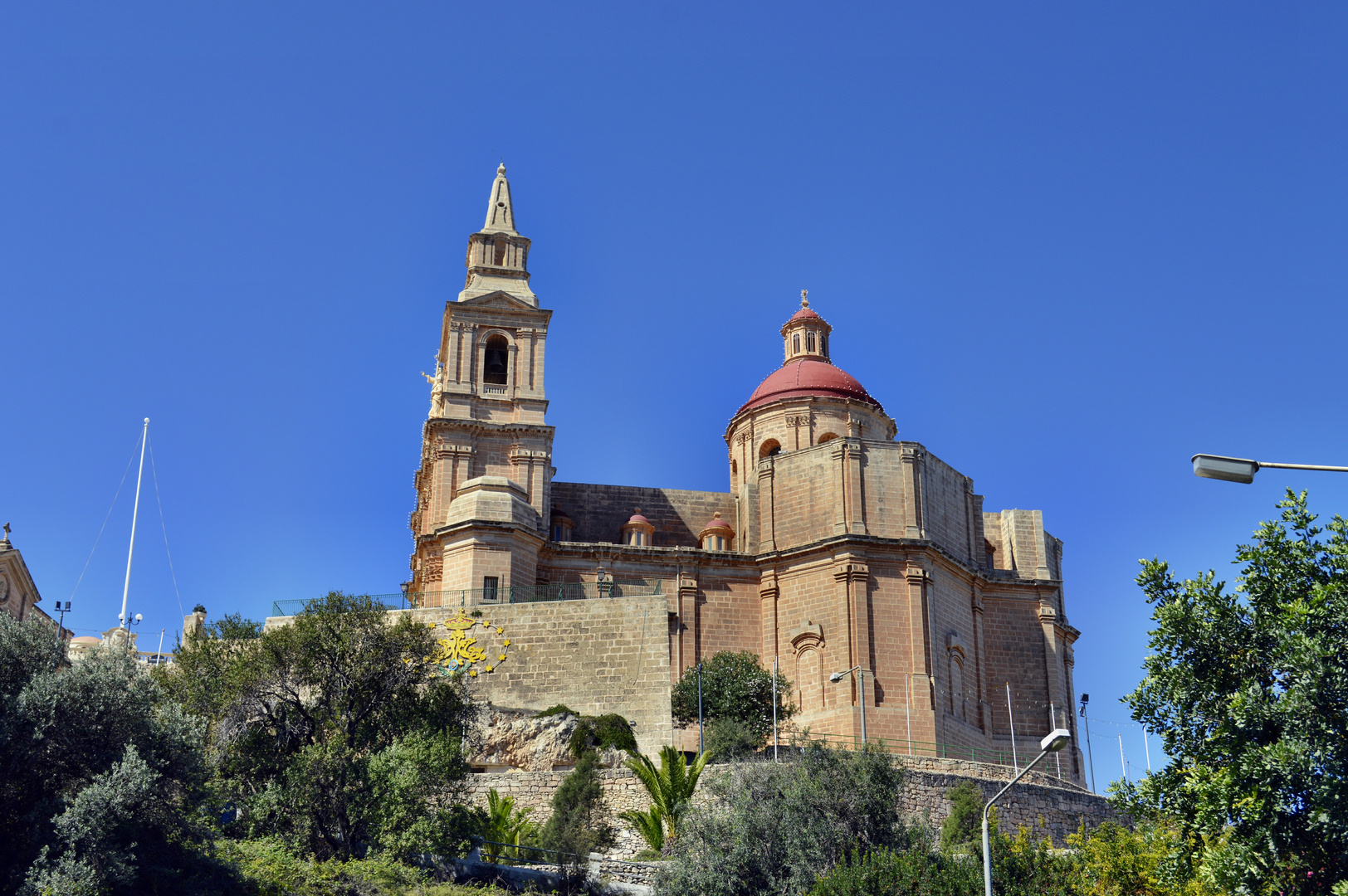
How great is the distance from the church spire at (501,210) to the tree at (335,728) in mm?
26414

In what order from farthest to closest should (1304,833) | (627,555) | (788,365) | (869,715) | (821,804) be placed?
(788,365)
(627,555)
(869,715)
(821,804)
(1304,833)

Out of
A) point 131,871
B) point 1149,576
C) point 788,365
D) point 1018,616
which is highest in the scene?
point 788,365

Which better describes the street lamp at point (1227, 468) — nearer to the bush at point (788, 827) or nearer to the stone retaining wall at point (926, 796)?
the bush at point (788, 827)

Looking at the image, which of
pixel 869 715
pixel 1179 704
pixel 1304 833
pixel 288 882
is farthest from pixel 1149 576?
pixel 869 715

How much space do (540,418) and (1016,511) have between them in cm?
1851

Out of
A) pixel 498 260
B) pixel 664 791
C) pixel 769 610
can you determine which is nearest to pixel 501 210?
pixel 498 260

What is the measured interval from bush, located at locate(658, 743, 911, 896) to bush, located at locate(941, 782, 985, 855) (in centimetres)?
209

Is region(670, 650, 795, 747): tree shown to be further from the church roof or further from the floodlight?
the floodlight

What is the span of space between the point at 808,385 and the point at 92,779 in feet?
121

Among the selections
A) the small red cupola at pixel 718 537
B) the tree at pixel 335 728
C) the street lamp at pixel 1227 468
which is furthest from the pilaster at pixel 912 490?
the street lamp at pixel 1227 468

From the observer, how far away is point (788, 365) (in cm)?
Result: 6172

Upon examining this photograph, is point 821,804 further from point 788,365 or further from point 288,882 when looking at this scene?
point 788,365

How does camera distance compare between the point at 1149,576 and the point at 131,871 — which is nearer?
the point at 1149,576

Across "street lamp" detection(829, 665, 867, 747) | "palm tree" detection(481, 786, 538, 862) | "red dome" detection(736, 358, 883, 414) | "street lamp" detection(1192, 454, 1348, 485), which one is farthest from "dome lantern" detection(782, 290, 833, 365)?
"street lamp" detection(1192, 454, 1348, 485)
